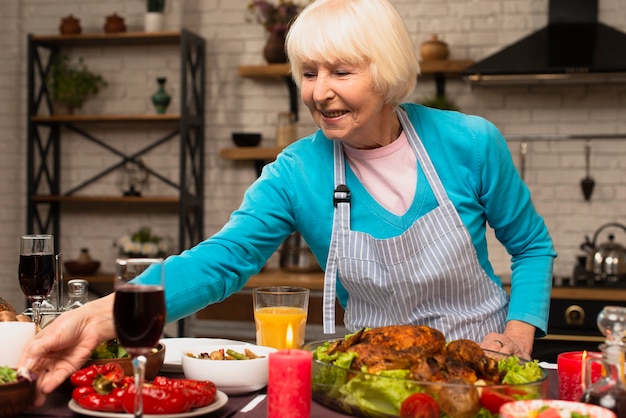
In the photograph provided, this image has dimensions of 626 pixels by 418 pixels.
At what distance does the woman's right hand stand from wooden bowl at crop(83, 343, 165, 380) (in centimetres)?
3

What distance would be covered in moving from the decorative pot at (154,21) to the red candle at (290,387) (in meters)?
4.00

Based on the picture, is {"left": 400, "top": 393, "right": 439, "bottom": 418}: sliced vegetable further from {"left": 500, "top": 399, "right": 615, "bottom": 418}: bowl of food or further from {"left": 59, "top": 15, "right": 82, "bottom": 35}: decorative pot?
{"left": 59, "top": 15, "right": 82, "bottom": 35}: decorative pot

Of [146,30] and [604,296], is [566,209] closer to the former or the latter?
[604,296]

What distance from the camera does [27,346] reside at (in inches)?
58.5

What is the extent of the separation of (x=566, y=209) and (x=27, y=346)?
3.77m

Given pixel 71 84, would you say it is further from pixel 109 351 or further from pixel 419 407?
pixel 419 407

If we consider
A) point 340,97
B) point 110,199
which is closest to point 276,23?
point 110,199

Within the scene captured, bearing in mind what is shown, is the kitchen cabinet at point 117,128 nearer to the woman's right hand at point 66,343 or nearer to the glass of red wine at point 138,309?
the woman's right hand at point 66,343

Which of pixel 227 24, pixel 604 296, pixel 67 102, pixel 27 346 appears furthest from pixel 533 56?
pixel 27 346

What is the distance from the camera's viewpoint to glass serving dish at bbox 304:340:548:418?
1256 millimetres

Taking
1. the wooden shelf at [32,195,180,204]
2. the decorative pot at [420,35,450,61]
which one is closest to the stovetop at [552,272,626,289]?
the decorative pot at [420,35,450,61]

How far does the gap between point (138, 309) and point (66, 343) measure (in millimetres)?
339

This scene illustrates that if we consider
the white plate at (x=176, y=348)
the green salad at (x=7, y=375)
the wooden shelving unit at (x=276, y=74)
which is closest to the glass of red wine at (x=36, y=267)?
the white plate at (x=176, y=348)

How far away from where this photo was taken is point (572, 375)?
151 centimetres
